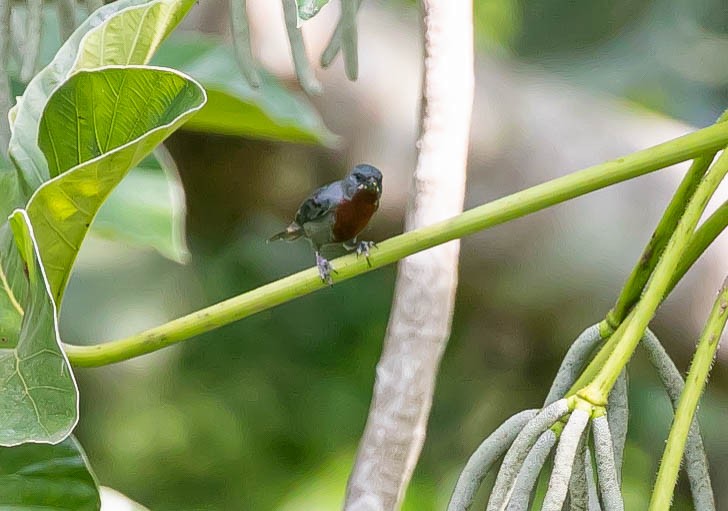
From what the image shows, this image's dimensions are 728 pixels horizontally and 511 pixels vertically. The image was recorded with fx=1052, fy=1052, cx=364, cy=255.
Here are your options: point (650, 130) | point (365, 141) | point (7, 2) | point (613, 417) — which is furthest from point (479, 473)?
point (650, 130)

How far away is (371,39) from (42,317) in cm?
99

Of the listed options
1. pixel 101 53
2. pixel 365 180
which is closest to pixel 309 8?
pixel 101 53

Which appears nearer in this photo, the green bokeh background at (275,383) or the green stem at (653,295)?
the green stem at (653,295)

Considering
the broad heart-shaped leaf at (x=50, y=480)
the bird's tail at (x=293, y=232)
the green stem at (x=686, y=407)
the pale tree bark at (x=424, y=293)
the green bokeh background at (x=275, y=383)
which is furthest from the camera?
the green bokeh background at (x=275, y=383)

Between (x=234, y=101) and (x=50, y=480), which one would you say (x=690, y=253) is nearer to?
(x=50, y=480)

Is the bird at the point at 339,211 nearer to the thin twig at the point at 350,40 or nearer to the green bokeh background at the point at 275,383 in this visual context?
the thin twig at the point at 350,40

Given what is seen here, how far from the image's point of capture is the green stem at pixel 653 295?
401 mm

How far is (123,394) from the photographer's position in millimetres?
1777

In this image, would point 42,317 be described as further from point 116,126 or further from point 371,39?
point 371,39

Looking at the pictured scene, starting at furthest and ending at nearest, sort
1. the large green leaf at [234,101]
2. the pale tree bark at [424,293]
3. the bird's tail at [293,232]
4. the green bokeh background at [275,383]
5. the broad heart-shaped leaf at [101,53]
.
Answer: the green bokeh background at [275,383]
the large green leaf at [234,101]
the bird's tail at [293,232]
the pale tree bark at [424,293]
the broad heart-shaped leaf at [101,53]

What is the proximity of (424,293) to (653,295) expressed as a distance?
1.03 ft

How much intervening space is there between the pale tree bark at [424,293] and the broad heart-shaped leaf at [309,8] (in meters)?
0.27

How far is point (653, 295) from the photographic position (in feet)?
1.37

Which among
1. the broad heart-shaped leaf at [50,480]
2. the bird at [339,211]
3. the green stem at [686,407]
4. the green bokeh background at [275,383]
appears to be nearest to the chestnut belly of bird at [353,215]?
the bird at [339,211]
